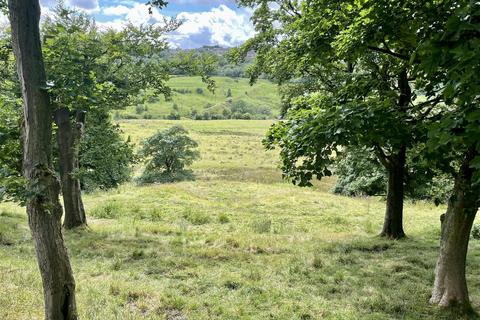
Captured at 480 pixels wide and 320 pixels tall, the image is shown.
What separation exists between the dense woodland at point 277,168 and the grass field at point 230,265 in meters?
0.07

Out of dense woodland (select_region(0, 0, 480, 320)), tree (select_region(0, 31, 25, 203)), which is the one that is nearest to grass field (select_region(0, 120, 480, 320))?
dense woodland (select_region(0, 0, 480, 320))

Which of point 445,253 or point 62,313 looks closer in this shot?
point 62,313

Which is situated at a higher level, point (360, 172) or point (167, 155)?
point (360, 172)

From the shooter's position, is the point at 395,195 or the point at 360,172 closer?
the point at 395,195

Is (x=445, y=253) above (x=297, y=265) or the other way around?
above

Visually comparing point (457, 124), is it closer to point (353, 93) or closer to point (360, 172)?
point (353, 93)

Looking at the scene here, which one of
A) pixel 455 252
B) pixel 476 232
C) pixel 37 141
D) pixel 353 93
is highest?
pixel 353 93

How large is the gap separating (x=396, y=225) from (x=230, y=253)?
7036 millimetres

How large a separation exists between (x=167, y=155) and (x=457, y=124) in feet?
133

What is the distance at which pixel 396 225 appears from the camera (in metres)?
16.7

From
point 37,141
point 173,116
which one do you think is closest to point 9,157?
point 37,141

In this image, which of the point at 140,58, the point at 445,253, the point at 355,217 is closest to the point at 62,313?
the point at 445,253

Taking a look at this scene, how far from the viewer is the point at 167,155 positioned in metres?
44.5

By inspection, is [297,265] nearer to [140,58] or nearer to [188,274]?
[188,274]
